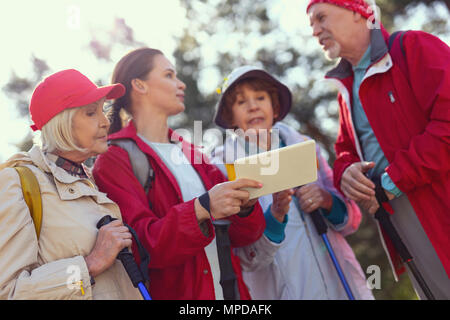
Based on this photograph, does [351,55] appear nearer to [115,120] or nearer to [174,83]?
[174,83]

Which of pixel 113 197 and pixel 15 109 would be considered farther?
pixel 15 109

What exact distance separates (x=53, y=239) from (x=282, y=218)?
166 cm

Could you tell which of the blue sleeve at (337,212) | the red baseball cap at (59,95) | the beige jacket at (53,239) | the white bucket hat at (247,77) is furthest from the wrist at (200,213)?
the white bucket hat at (247,77)

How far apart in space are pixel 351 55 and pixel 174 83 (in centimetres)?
153

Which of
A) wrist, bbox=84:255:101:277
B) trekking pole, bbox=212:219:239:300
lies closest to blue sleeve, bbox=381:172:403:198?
trekking pole, bbox=212:219:239:300

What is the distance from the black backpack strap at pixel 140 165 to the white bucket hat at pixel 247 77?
1.28 m

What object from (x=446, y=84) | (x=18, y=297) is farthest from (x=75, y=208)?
(x=446, y=84)

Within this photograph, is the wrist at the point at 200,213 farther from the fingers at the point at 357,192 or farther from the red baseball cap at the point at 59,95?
the fingers at the point at 357,192

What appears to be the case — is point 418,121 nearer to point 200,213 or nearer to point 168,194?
point 200,213

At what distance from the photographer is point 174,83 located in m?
3.49

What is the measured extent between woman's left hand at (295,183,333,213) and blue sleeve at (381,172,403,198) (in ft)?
2.15

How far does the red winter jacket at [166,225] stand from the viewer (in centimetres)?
249

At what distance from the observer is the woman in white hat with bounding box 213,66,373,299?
331cm

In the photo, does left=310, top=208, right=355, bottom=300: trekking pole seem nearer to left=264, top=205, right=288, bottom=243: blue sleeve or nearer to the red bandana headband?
left=264, top=205, right=288, bottom=243: blue sleeve
